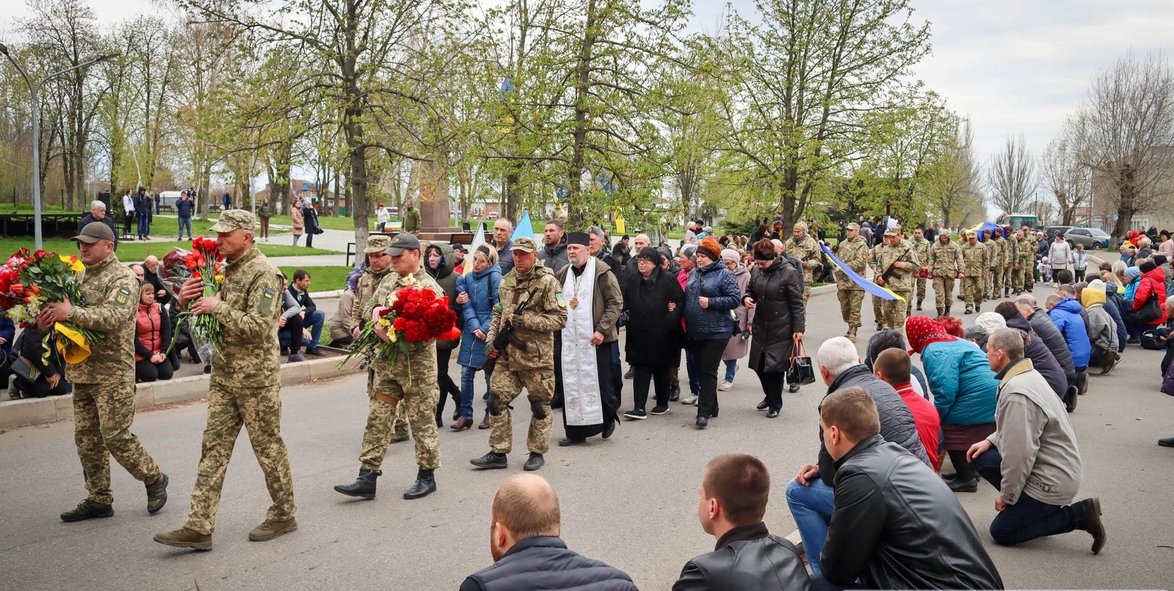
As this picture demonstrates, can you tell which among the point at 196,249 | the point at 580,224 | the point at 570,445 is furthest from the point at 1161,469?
the point at 580,224

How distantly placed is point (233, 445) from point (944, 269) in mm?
16582

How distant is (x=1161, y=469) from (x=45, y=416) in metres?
11.2

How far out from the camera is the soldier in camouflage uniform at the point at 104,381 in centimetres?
581

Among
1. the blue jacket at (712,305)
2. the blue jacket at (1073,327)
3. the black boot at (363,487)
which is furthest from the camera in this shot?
the blue jacket at (1073,327)

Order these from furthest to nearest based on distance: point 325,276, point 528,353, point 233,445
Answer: point 325,276
point 528,353
point 233,445

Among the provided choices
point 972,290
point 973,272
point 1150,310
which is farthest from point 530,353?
point 972,290

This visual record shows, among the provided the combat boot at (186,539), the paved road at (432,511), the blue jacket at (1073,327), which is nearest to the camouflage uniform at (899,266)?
the blue jacket at (1073,327)

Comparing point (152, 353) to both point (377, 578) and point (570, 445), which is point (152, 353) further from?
point (377, 578)

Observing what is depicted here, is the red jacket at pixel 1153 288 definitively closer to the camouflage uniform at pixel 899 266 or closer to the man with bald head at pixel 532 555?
the camouflage uniform at pixel 899 266

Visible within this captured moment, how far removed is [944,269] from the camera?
18.6 metres

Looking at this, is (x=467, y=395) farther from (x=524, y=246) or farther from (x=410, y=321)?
(x=410, y=321)

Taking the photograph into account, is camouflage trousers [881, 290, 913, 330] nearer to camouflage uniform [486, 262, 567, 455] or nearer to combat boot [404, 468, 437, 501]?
camouflage uniform [486, 262, 567, 455]

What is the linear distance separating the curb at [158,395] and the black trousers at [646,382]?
331 cm

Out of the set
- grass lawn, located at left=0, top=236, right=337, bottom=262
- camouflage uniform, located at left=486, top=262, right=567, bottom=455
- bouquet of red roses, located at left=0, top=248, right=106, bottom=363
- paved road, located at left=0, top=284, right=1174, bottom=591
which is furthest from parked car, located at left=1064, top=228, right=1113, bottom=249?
bouquet of red roses, located at left=0, top=248, right=106, bottom=363
